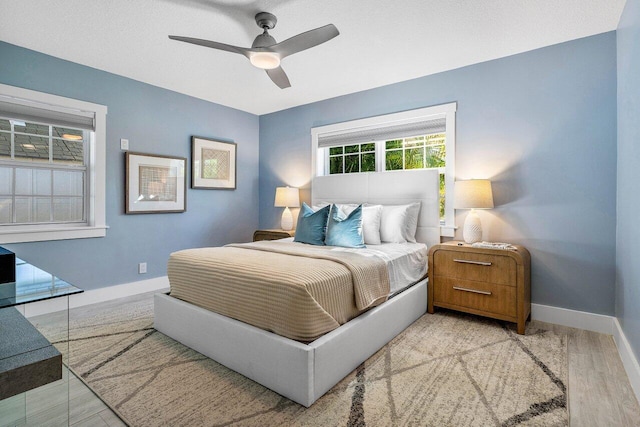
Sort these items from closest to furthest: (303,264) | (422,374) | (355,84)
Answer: (422,374) → (303,264) → (355,84)

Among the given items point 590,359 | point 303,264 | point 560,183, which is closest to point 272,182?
point 303,264

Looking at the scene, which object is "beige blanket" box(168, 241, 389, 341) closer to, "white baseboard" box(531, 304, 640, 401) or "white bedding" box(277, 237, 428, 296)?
"white bedding" box(277, 237, 428, 296)

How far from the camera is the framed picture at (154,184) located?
375 cm

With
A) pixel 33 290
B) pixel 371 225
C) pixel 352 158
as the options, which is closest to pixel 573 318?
pixel 371 225

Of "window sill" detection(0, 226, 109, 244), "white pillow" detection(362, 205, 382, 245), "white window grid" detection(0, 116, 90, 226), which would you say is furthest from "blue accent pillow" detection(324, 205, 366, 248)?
"white window grid" detection(0, 116, 90, 226)

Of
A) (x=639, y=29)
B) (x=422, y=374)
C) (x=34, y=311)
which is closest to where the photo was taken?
(x=639, y=29)

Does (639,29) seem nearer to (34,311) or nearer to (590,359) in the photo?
(590,359)

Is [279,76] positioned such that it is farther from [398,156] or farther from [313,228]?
[398,156]

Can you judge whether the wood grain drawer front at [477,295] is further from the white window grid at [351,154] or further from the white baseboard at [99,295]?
the white baseboard at [99,295]

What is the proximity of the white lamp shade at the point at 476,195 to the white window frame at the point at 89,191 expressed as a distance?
3.70m

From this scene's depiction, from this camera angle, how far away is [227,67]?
3416 millimetres

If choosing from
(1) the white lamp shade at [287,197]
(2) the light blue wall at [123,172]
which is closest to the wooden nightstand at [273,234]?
(1) the white lamp shade at [287,197]

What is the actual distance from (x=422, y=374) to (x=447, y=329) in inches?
33.3

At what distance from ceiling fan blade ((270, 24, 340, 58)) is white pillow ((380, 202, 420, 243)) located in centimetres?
185
